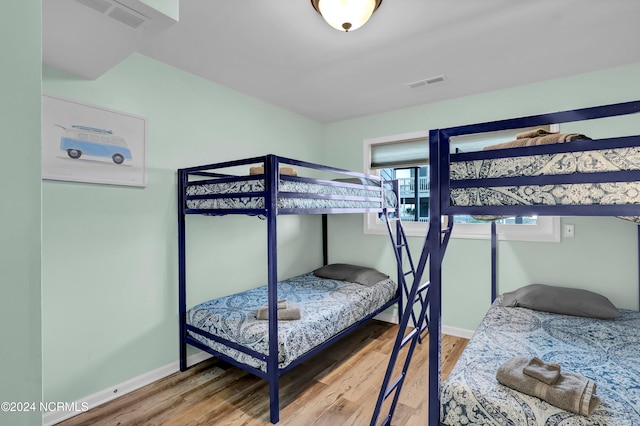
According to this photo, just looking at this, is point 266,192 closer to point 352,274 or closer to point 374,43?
point 374,43

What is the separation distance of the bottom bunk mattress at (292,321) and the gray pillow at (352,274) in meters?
0.08

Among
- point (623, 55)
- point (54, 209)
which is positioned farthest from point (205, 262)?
point (623, 55)

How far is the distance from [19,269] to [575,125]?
11.9ft

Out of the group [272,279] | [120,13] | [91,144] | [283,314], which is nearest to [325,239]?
[283,314]

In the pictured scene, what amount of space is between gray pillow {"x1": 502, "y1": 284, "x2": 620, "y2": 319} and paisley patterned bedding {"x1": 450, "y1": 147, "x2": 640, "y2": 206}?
167 centimetres

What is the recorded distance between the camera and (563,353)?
1.74 meters

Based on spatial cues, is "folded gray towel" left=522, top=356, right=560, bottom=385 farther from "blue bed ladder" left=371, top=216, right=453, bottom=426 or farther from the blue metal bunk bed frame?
"blue bed ladder" left=371, top=216, right=453, bottom=426

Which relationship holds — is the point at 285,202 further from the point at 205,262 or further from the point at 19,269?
the point at 19,269

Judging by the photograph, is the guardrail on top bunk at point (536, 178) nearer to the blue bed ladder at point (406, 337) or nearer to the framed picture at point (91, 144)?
the blue bed ladder at point (406, 337)

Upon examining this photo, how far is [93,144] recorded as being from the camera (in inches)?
83.8

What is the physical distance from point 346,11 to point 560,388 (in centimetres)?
198

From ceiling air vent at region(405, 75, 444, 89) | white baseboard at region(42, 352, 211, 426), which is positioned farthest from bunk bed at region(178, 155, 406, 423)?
ceiling air vent at region(405, 75, 444, 89)

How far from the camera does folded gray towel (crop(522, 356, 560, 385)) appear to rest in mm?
1302

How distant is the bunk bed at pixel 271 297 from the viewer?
2.04m
